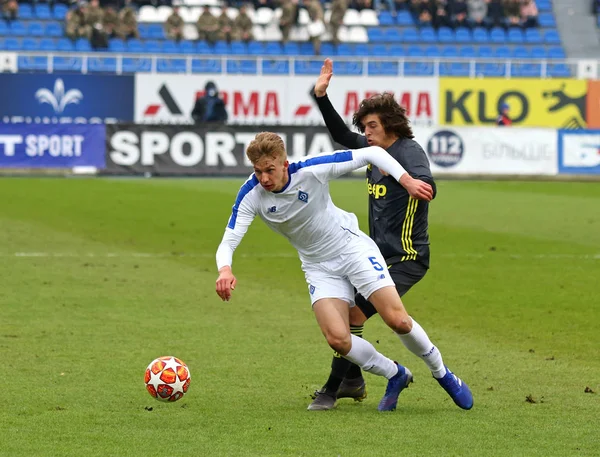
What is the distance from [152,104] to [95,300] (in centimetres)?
2473

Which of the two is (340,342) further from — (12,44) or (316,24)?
(12,44)

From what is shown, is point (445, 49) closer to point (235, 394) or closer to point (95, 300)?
point (95, 300)

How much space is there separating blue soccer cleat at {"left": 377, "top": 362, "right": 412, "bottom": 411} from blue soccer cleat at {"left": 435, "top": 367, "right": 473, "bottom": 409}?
0.26 m

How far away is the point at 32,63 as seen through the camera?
35.9 meters

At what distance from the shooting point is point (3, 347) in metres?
9.28

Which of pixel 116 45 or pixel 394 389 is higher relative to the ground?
pixel 116 45

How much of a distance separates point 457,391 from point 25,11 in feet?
115

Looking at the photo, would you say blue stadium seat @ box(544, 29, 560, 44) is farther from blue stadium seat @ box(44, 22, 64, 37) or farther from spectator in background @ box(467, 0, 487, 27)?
blue stadium seat @ box(44, 22, 64, 37)

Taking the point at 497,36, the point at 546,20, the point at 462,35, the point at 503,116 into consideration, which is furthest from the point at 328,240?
the point at 546,20

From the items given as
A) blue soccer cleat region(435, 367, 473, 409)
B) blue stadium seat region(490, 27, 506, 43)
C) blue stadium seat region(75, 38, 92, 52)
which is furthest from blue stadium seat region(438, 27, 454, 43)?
blue soccer cleat region(435, 367, 473, 409)

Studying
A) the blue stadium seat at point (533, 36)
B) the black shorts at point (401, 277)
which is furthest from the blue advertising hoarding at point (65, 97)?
the black shorts at point (401, 277)

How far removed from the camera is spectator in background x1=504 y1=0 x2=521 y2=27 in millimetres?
41375

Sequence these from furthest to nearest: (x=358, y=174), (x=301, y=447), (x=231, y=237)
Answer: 1. (x=358, y=174)
2. (x=231, y=237)
3. (x=301, y=447)

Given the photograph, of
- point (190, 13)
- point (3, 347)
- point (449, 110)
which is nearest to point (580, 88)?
point (449, 110)
